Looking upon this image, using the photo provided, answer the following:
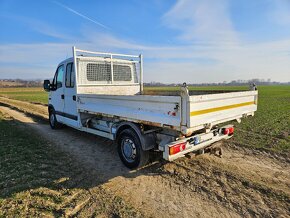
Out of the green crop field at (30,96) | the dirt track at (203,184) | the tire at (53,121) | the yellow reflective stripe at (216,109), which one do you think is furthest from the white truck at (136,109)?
the green crop field at (30,96)

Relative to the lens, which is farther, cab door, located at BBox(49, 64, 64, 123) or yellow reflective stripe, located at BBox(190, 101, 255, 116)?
cab door, located at BBox(49, 64, 64, 123)

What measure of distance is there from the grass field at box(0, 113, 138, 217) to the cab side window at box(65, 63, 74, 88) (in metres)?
2.30

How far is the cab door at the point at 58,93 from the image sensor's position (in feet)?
27.7

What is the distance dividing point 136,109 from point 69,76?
3.74 m

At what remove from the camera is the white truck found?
14.1 ft

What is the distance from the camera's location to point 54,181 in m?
4.80

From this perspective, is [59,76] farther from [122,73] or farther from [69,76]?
[122,73]

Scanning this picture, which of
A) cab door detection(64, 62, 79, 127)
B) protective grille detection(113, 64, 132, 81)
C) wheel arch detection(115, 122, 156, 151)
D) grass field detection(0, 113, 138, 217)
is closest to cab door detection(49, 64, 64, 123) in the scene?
cab door detection(64, 62, 79, 127)

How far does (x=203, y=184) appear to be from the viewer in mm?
4656

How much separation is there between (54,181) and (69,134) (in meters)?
4.38

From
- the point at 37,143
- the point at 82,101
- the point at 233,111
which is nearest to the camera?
the point at 233,111

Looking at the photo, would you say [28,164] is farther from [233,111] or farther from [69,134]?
[233,111]

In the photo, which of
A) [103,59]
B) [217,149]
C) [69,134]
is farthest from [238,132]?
[69,134]

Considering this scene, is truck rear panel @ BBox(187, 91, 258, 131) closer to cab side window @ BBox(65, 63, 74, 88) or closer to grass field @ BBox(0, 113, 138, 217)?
grass field @ BBox(0, 113, 138, 217)
